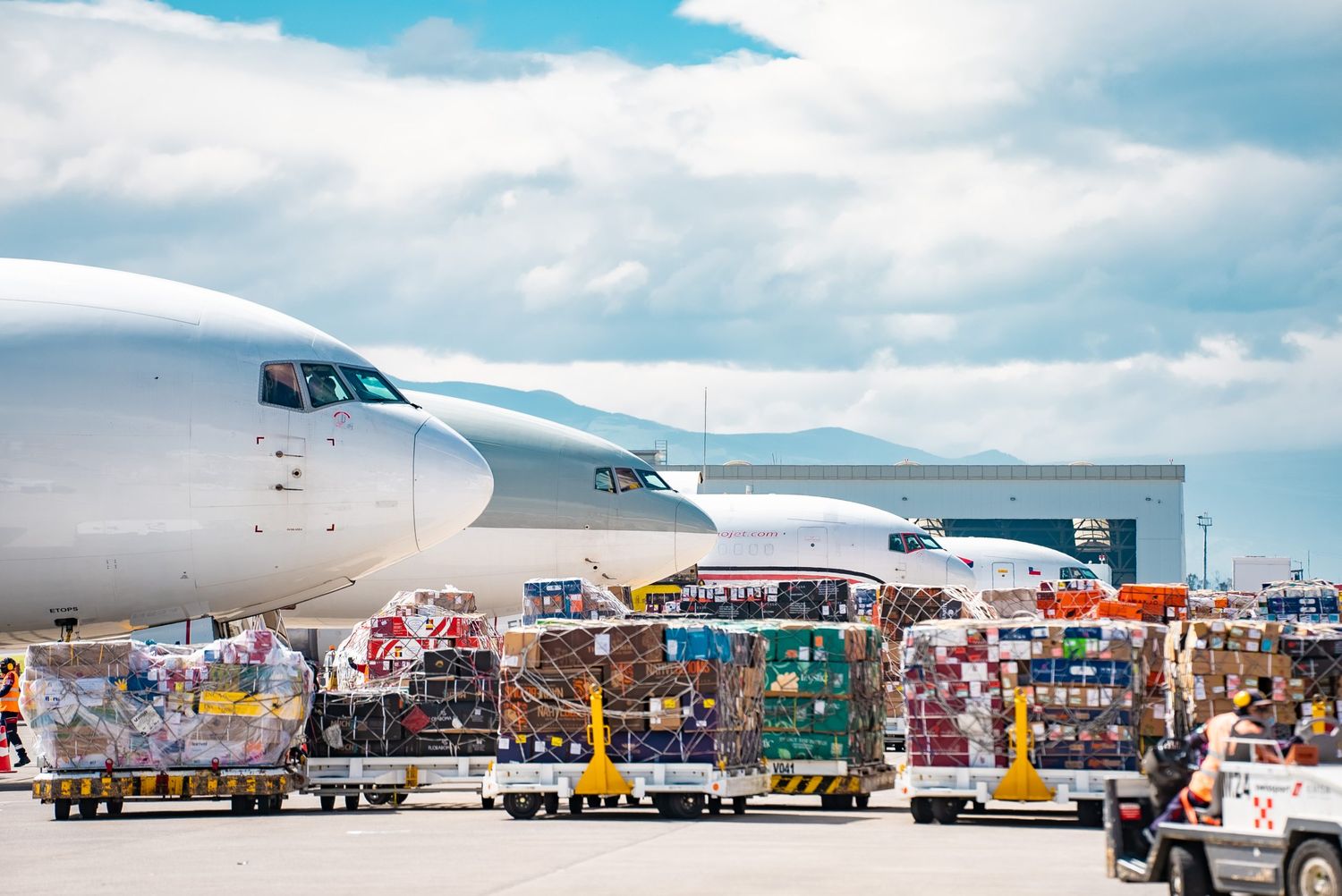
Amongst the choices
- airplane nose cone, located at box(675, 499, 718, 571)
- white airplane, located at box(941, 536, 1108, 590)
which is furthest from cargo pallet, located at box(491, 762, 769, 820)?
white airplane, located at box(941, 536, 1108, 590)

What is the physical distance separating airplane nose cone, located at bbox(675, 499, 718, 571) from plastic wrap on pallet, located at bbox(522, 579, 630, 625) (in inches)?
155

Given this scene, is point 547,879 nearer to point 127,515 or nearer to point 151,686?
point 151,686

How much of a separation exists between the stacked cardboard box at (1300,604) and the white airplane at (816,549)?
12.5m

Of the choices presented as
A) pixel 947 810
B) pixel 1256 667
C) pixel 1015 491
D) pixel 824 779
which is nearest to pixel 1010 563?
pixel 1015 491

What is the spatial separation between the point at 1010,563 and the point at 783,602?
31502mm

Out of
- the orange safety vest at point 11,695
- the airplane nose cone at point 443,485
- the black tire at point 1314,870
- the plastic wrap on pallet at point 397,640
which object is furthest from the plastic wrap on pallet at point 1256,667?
the orange safety vest at point 11,695

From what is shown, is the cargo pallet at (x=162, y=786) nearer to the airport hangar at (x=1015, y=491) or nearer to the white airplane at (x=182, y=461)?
the white airplane at (x=182, y=461)

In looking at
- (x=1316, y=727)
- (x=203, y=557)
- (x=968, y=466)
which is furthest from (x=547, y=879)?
(x=968, y=466)

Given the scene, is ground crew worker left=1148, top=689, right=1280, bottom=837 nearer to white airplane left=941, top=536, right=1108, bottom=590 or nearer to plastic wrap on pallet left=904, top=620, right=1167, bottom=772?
plastic wrap on pallet left=904, top=620, right=1167, bottom=772

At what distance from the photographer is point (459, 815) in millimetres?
17656

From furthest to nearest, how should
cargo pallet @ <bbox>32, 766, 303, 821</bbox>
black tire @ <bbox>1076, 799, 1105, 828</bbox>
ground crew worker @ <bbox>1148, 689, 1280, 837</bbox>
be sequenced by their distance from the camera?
1. cargo pallet @ <bbox>32, 766, 303, 821</bbox>
2. black tire @ <bbox>1076, 799, 1105, 828</bbox>
3. ground crew worker @ <bbox>1148, 689, 1280, 837</bbox>

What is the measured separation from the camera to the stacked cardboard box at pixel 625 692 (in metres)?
17.1

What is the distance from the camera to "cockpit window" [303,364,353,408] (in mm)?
21781

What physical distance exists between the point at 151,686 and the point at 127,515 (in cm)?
310
